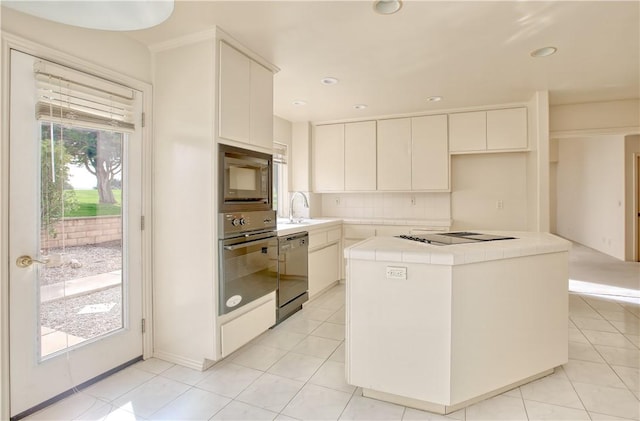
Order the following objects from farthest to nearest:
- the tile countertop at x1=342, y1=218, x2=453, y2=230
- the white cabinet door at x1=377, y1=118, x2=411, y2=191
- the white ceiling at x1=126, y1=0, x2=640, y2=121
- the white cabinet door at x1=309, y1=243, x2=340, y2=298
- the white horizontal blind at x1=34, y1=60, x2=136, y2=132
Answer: the white cabinet door at x1=377, y1=118, x2=411, y2=191 < the tile countertop at x1=342, y1=218, x2=453, y2=230 < the white cabinet door at x1=309, y1=243, x2=340, y2=298 < the white ceiling at x1=126, y1=0, x2=640, y2=121 < the white horizontal blind at x1=34, y1=60, x2=136, y2=132

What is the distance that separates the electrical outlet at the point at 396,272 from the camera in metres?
1.82

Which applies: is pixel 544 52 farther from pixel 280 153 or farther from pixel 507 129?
pixel 280 153

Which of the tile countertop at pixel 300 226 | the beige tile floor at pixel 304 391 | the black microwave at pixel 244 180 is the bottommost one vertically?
the beige tile floor at pixel 304 391

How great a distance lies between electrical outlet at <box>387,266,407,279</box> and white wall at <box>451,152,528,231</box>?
3.16m

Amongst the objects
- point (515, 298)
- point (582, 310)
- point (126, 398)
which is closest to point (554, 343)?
point (515, 298)

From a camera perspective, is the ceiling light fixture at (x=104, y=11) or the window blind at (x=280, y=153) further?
the window blind at (x=280, y=153)

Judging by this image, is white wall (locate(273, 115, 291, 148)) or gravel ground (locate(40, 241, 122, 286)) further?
white wall (locate(273, 115, 291, 148))

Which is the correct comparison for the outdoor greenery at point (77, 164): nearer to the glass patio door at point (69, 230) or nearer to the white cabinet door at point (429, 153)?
the glass patio door at point (69, 230)

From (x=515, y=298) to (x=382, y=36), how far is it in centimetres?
196

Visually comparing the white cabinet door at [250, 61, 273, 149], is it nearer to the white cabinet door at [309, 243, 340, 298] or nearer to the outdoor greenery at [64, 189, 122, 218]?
the outdoor greenery at [64, 189, 122, 218]

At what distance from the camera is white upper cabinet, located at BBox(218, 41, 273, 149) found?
7.73ft

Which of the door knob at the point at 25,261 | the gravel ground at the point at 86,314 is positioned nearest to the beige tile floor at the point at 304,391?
the gravel ground at the point at 86,314

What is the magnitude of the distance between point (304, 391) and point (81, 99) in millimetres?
2290

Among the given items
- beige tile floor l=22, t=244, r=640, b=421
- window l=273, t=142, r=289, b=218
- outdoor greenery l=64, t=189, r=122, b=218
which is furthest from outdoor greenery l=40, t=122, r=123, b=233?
window l=273, t=142, r=289, b=218
